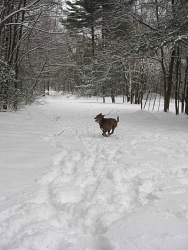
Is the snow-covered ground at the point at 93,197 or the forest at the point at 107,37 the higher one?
the forest at the point at 107,37

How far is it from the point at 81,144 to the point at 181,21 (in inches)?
210

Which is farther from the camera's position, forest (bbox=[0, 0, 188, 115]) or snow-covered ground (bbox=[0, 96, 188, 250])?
forest (bbox=[0, 0, 188, 115])

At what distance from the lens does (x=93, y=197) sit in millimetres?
3293

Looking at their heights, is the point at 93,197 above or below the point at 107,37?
below

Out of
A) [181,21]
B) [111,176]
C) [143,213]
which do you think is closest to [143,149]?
[111,176]

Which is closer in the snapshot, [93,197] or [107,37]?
[93,197]

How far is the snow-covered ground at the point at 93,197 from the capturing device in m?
2.38

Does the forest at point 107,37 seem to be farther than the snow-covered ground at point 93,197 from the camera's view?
Yes

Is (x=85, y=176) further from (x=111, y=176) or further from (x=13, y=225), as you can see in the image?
(x=13, y=225)

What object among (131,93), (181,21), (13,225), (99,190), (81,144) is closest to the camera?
(13,225)

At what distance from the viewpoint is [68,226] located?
268cm

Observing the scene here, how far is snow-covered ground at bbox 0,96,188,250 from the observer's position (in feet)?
7.82

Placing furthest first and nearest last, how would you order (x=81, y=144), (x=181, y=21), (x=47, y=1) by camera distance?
(x=47, y=1) < (x=181, y=21) < (x=81, y=144)

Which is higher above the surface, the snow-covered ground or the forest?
the forest
